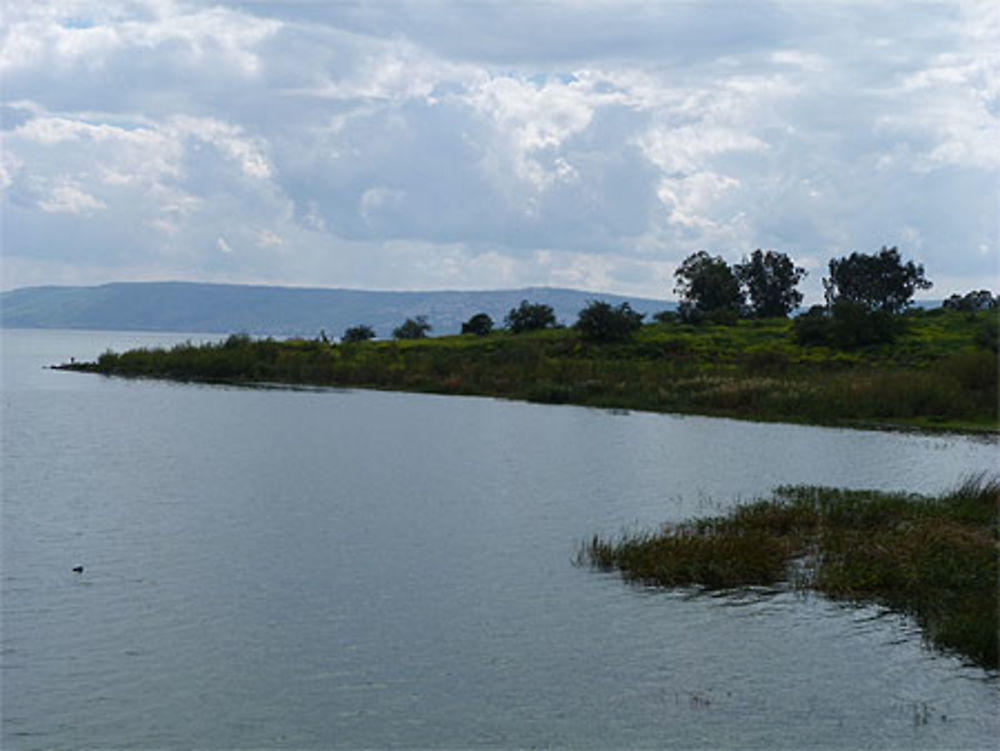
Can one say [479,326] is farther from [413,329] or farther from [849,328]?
[849,328]

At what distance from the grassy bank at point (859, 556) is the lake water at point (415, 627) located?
0.90 meters

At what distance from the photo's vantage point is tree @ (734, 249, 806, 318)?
178 metres

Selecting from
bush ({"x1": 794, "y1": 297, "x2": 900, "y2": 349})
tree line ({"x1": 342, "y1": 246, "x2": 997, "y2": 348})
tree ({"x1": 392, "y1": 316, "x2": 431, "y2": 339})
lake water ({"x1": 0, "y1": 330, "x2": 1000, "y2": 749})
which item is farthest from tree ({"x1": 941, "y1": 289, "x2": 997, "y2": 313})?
lake water ({"x1": 0, "y1": 330, "x2": 1000, "y2": 749})

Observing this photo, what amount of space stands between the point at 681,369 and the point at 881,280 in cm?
8984

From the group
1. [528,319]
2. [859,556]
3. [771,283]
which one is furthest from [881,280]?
[859,556]

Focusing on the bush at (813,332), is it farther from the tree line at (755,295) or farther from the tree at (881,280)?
the tree at (881,280)

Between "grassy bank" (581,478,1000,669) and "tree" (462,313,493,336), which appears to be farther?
"tree" (462,313,493,336)

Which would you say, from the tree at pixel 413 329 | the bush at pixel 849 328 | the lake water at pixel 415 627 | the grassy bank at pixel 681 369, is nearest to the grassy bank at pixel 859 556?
the lake water at pixel 415 627

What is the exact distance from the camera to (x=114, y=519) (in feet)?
121

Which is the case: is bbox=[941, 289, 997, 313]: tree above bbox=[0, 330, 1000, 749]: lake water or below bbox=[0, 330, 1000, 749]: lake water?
above

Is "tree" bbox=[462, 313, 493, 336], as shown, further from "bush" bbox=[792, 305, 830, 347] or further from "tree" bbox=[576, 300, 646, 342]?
"bush" bbox=[792, 305, 830, 347]

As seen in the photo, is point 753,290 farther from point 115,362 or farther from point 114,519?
point 114,519

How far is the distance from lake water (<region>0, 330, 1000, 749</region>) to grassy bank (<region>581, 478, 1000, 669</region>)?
90cm

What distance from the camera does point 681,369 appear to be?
320 feet
